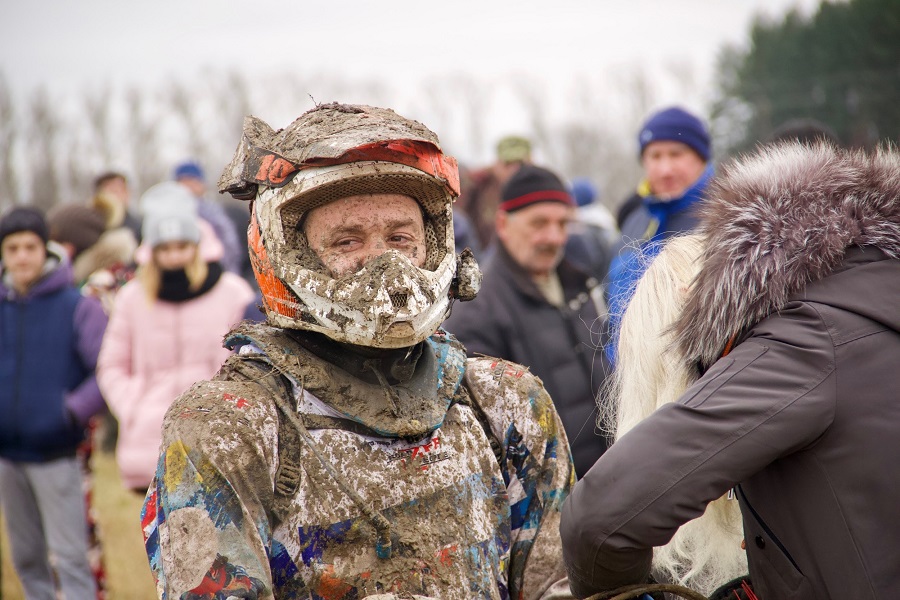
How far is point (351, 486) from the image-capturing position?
219 cm

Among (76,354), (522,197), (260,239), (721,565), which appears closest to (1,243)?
(76,354)

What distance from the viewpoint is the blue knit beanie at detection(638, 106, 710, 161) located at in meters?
5.08

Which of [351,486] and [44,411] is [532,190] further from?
[351,486]

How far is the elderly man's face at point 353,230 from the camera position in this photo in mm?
2336

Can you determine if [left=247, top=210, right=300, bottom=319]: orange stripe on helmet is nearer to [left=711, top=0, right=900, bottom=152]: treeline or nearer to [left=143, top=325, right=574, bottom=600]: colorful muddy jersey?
[left=143, top=325, right=574, bottom=600]: colorful muddy jersey

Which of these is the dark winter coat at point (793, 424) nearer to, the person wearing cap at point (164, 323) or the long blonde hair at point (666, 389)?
the long blonde hair at point (666, 389)

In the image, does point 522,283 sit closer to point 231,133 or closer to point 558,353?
point 558,353

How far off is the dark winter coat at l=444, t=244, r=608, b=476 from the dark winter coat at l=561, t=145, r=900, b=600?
2.42 metres

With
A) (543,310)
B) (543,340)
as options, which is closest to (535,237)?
(543,310)

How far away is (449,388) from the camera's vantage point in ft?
7.99

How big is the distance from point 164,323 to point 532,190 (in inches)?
85.4

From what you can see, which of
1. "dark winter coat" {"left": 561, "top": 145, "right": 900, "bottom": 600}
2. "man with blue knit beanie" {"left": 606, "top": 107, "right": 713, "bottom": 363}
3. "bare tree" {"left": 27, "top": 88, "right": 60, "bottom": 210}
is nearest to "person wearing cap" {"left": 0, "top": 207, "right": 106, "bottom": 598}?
"man with blue knit beanie" {"left": 606, "top": 107, "right": 713, "bottom": 363}

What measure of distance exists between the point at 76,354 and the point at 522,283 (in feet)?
9.35

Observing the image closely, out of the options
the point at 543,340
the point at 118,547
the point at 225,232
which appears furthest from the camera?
the point at 118,547
